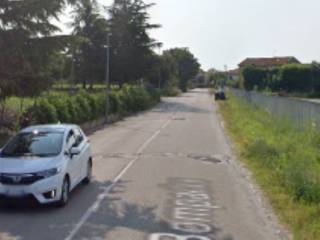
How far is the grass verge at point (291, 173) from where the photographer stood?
1013 centimetres

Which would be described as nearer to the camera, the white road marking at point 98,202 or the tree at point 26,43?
the white road marking at point 98,202

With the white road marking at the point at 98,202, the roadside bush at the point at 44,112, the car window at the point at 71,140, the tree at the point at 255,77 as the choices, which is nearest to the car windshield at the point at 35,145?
the car window at the point at 71,140

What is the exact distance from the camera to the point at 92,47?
74125mm

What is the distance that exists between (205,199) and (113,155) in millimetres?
8156

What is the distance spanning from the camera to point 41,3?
1911cm

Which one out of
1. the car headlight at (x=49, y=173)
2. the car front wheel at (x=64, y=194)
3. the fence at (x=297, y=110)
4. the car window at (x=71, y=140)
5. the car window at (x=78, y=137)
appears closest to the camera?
the car headlight at (x=49, y=173)

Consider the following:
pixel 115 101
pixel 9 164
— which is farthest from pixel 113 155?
pixel 115 101

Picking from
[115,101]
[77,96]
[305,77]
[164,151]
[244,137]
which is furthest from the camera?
[305,77]

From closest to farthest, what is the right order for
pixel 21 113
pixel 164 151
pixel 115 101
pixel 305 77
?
1. pixel 164 151
2. pixel 21 113
3. pixel 115 101
4. pixel 305 77

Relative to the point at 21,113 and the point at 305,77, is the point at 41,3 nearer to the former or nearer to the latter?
the point at 21,113

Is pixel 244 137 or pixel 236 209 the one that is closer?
pixel 236 209

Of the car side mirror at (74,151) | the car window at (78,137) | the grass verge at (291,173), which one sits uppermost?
the car window at (78,137)

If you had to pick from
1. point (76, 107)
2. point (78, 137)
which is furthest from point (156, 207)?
point (76, 107)

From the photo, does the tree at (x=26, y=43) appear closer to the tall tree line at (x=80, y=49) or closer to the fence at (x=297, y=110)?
the tall tree line at (x=80, y=49)
